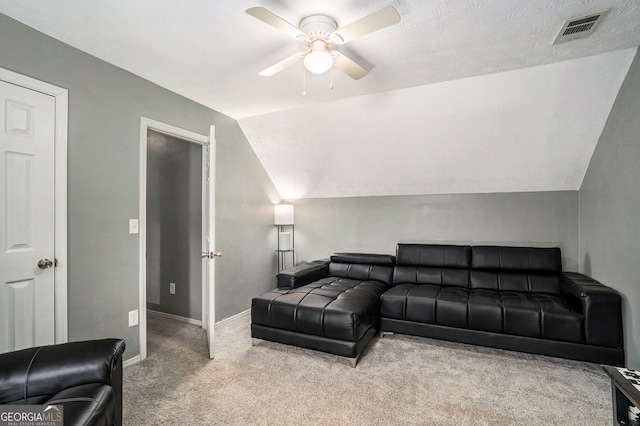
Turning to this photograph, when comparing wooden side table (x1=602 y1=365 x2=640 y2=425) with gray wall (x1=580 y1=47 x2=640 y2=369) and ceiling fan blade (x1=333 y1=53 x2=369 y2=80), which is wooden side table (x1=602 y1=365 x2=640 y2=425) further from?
ceiling fan blade (x1=333 y1=53 x2=369 y2=80)

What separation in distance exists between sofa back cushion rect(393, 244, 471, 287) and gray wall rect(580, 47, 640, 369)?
1111 mm

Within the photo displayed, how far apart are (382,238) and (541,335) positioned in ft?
6.50

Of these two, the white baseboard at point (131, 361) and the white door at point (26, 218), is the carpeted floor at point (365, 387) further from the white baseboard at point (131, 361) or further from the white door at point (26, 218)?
the white door at point (26, 218)

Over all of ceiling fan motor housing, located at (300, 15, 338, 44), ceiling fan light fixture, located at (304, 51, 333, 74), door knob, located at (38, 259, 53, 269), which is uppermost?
ceiling fan motor housing, located at (300, 15, 338, 44)

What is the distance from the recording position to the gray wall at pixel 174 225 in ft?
11.6

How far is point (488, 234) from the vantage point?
11.7 ft

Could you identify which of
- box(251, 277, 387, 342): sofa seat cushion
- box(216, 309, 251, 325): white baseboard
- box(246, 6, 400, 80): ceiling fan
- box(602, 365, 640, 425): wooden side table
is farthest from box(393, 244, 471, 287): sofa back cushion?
box(246, 6, 400, 80): ceiling fan

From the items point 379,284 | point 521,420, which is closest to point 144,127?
point 379,284

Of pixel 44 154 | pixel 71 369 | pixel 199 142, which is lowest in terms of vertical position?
pixel 71 369

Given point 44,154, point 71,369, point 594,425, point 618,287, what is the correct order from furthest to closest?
1. point 618,287
2. point 44,154
3. point 594,425
4. point 71,369

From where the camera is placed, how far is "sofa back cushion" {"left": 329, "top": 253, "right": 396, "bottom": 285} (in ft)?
12.0

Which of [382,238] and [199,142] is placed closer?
[199,142]

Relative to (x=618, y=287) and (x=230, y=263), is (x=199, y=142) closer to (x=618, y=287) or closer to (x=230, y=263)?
(x=230, y=263)

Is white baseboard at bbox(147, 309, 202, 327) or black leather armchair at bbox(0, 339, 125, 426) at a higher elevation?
black leather armchair at bbox(0, 339, 125, 426)
